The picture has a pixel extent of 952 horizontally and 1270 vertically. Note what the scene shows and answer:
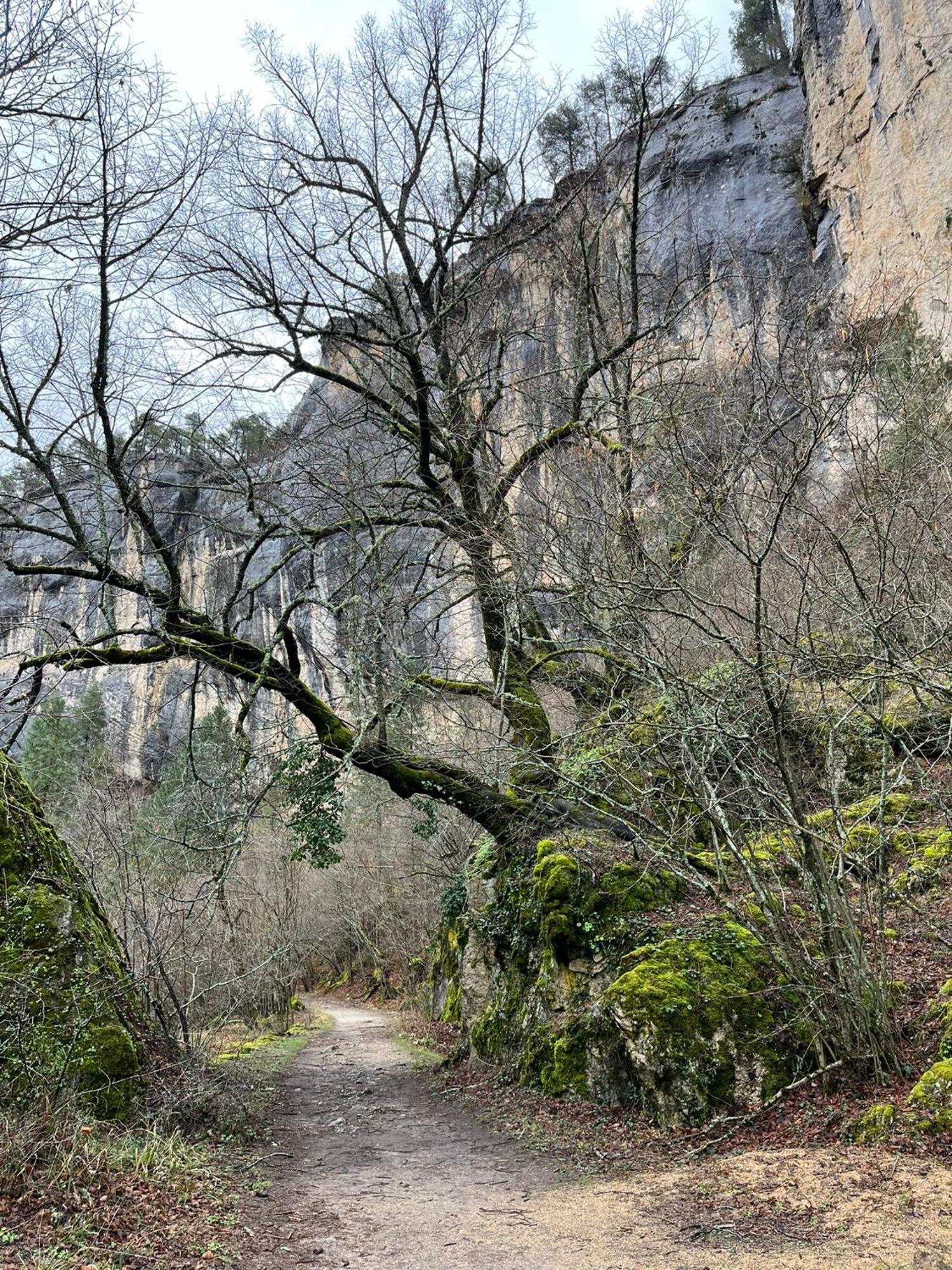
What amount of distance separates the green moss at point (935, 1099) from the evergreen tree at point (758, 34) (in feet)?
117

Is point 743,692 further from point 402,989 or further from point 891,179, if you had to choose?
point 891,179

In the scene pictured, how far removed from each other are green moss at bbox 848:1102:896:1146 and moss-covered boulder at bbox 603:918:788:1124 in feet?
2.53

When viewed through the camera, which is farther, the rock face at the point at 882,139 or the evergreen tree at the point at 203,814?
the rock face at the point at 882,139

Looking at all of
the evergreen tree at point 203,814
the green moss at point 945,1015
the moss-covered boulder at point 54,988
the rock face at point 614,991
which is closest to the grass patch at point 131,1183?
the moss-covered boulder at point 54,988

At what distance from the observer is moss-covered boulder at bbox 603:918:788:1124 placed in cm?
537

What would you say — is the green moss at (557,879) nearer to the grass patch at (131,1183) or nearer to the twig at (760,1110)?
the twig at (760,1110)

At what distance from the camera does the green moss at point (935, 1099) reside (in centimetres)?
416

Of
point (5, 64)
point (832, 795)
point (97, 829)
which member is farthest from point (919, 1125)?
point (97, 829)

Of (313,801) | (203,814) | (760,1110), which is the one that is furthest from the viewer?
(313,801)

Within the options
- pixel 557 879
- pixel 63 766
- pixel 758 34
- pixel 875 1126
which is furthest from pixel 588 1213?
pixel 758 34

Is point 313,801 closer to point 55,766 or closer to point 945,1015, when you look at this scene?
point 945,1015

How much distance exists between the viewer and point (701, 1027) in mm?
5582

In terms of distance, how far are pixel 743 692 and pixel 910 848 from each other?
2103mm

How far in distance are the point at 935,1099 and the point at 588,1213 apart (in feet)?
6.43
